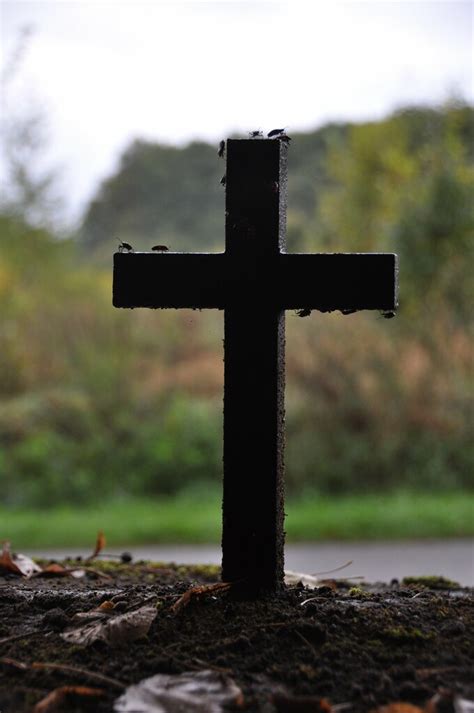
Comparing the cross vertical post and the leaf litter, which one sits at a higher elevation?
the cross vertical post

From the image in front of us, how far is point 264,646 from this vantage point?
5.15ft

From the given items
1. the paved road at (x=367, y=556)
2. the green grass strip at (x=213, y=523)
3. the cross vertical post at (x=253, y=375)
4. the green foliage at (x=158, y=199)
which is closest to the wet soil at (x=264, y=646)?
the cross vertical post at (x=253, y=375)

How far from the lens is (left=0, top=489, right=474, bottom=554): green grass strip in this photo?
730cm

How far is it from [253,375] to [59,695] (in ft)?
2.35

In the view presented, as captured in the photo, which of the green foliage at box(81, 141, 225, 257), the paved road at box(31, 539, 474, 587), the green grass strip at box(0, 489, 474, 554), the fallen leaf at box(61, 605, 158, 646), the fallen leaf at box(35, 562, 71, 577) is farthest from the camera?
the green foliage at box(81, 141, 225, 257)

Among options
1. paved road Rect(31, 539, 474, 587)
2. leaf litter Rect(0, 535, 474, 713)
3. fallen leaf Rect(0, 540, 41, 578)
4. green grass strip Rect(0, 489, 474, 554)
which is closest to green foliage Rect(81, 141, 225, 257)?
green grass strip Rect(0, 489, 474, 554)

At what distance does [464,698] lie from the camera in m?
1.39

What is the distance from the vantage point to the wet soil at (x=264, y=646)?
143 cm

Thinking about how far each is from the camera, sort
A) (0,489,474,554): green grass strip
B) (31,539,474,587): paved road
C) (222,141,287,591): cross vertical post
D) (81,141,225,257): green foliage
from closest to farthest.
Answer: (222,141,287,591): cross vertical post, (31,539,474,587): paved road, (0,489,474,554): green grass strip, (81,141,225,257): green foliage

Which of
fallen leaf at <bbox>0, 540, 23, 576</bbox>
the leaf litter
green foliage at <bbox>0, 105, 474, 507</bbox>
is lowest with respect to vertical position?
the leaf litter

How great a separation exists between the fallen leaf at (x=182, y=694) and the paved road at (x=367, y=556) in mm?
4671

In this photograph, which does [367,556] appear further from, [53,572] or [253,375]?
[253,375]

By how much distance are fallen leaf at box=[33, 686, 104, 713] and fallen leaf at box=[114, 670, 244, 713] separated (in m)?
0.05

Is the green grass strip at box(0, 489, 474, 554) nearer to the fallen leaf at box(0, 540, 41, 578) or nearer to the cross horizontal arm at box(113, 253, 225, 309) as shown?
the fallen leaf at box(0, 540, 41, 578)
